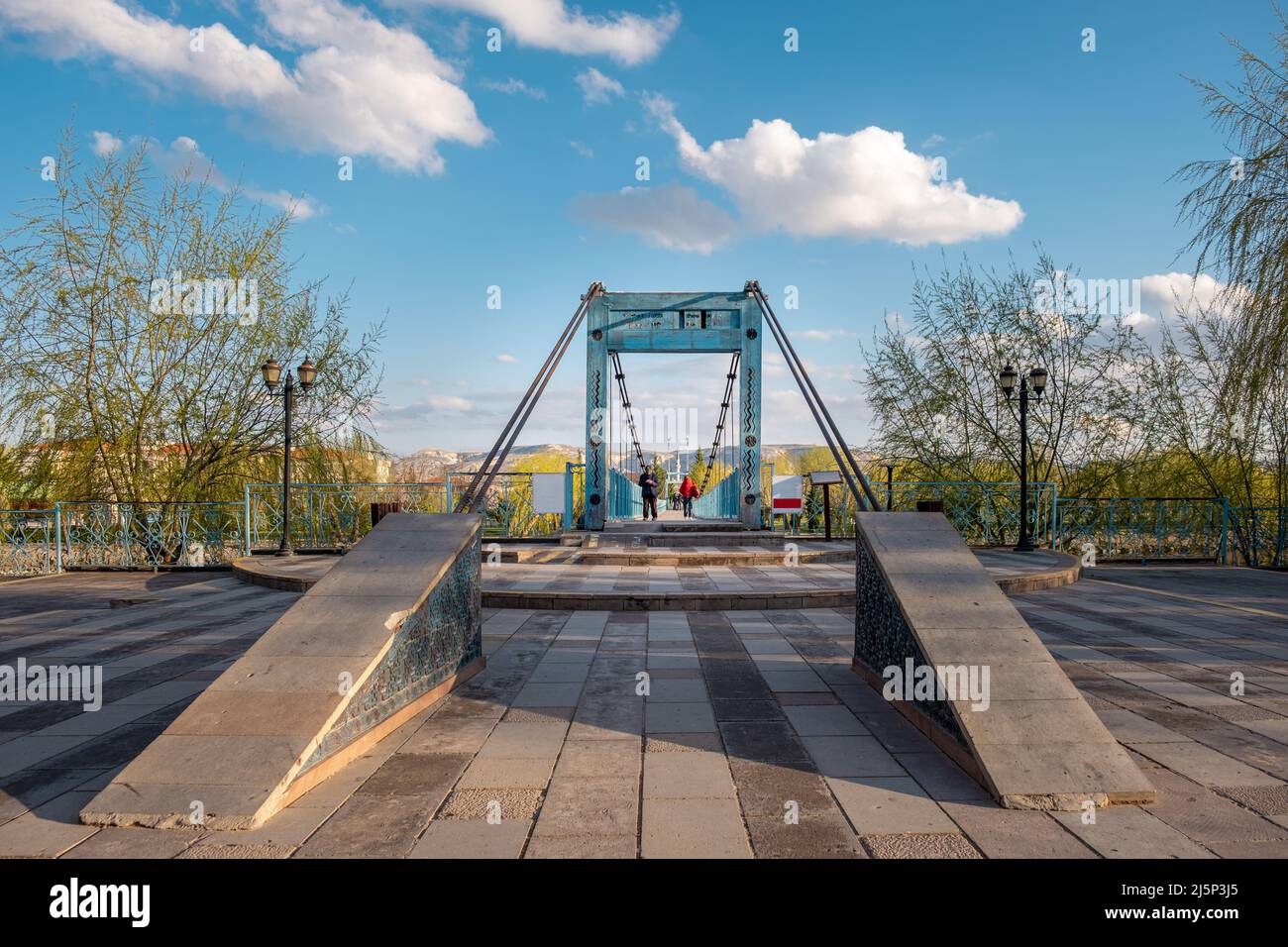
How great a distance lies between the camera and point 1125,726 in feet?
11.1

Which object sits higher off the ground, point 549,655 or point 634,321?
point 634,321

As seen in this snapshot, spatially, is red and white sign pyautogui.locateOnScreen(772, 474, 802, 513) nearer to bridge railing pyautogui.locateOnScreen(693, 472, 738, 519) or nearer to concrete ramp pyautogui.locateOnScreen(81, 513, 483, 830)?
bridge railing pyautogui.locateOnScreen(693, 472, 738, 519)

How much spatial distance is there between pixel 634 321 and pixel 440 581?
10663 millimetres

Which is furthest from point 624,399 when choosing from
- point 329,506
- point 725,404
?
point 329,506

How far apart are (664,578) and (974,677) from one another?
19.0 feet

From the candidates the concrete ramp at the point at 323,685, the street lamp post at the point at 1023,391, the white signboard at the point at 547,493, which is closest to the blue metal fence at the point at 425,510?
the white signboard at the point at 547,493

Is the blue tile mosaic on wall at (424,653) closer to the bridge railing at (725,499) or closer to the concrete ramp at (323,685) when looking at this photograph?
the concrete ramp at (323,685)

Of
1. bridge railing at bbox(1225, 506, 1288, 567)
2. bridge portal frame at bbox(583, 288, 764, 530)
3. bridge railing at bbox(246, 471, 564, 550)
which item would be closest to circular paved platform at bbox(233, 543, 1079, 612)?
bridge railing at bbox(246, 471, 564, 550)

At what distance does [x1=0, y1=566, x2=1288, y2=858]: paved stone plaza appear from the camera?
88.7 inches

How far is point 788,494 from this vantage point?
47.9 ft

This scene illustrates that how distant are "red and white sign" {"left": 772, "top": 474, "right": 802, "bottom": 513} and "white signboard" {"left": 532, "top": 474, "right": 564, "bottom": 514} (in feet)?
14.7
